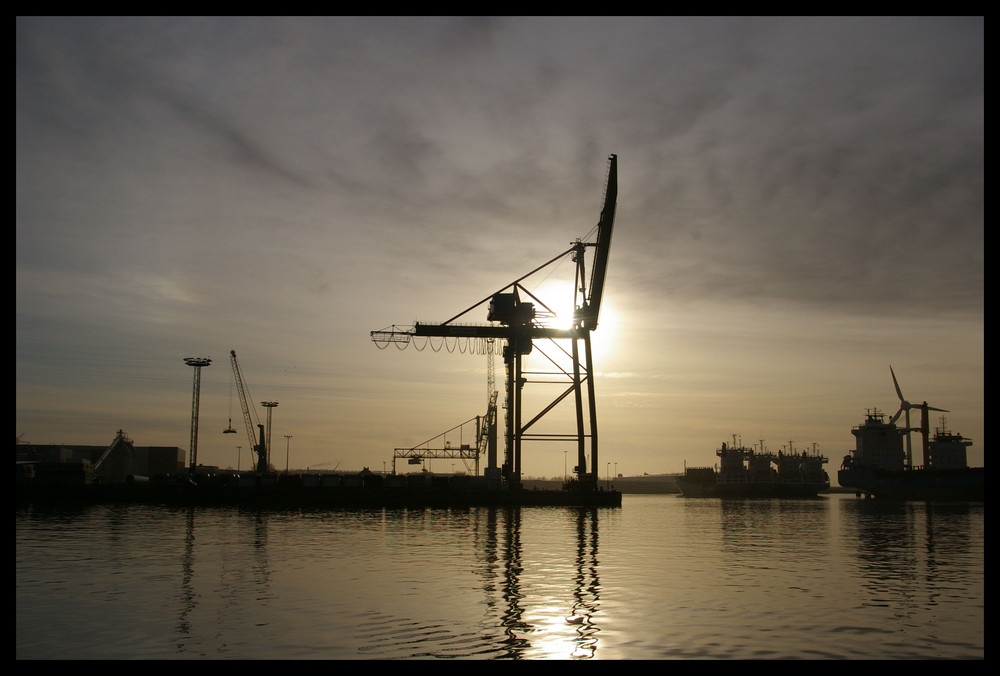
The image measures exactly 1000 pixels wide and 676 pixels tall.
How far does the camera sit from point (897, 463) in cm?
14900

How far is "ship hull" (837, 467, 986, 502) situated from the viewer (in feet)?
415

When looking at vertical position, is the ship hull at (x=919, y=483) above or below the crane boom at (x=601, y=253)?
below

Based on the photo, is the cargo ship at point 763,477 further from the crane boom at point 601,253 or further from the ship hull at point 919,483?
the crane boom at point 601,253

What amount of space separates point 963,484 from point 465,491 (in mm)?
90386

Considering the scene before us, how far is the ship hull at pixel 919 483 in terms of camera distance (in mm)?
126562

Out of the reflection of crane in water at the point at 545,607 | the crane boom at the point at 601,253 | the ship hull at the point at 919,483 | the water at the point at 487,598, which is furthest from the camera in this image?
the ship hull at the point at 919,483

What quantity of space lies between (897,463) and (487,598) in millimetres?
150152

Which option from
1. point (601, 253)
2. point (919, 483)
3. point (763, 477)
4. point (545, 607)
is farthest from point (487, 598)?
point (763, 477)

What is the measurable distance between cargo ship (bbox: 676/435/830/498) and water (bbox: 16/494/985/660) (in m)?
141

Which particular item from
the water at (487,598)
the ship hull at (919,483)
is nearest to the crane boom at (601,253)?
the water at (487,598)

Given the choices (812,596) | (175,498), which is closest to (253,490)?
(175,498)

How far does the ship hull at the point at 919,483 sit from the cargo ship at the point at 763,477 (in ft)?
90.1
